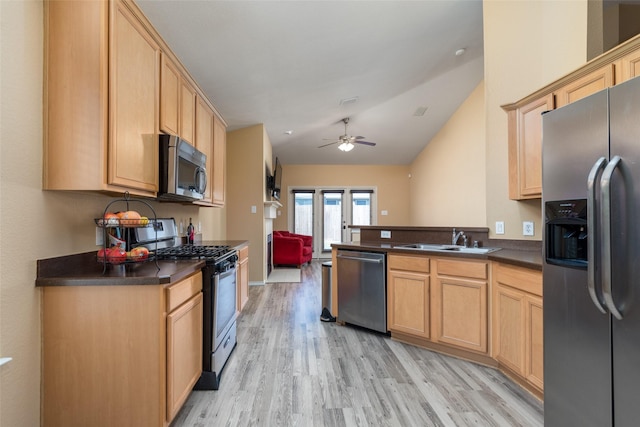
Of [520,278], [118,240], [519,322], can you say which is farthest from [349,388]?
[118,240]

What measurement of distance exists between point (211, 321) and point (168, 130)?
1421mm

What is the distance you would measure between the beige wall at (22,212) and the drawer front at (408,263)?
7.92ft

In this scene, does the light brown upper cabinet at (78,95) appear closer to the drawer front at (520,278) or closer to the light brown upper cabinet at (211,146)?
the light brown upper cabinet at (211,146)

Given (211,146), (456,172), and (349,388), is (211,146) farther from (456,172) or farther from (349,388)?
(456,172)

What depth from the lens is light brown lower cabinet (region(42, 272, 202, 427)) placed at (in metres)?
1.36

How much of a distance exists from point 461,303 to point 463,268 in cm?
29

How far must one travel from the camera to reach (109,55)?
1.43 metres

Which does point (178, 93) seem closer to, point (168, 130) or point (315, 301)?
point (168, 130)

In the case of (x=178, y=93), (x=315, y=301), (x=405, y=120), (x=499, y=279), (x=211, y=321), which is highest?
(x=405, y=120)

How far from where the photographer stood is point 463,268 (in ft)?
7.55

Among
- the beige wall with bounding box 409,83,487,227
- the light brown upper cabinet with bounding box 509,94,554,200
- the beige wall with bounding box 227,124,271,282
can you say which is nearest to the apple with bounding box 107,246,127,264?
the light brown upper cabinet with bounding box 509,94,554,200

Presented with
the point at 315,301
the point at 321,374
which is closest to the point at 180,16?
the point at 321,374

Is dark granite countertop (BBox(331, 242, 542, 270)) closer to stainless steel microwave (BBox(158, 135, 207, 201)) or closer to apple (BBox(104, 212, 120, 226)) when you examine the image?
stainless steel microwave (BBox(158, 135, 207, 201))

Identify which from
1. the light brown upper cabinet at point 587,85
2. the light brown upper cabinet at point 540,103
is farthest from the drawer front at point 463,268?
the light brown upper cabinet at point 587,85
